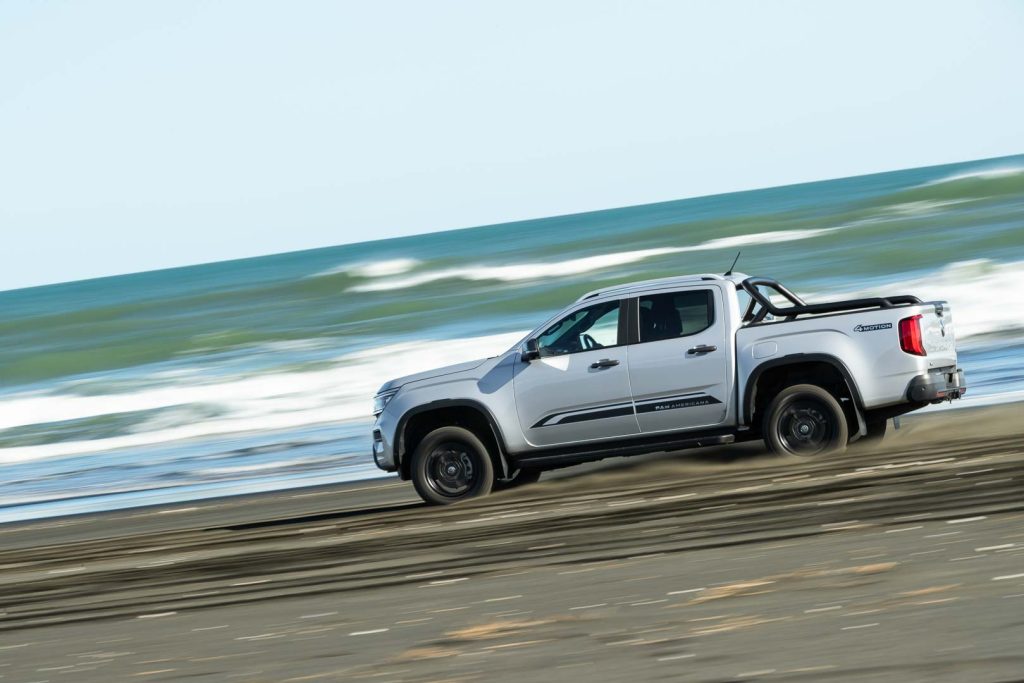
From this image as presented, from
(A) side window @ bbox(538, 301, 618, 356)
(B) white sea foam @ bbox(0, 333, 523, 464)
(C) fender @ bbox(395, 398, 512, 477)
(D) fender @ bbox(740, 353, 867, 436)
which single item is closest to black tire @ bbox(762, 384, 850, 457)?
(D) fender @ bbox(740, 353, 867, 436)

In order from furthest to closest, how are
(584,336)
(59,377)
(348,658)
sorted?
(59,377)
(584,336)
(348,658)

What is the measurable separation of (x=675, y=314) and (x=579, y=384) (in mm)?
983

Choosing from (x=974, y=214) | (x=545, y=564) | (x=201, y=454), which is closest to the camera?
(x=545, y=564)

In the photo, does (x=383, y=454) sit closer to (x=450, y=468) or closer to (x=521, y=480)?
(x=450, y=468)

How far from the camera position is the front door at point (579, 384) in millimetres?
11023

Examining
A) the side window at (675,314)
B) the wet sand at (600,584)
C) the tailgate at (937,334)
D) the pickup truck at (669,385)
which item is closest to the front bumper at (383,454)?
the pickup truck at (669,385)

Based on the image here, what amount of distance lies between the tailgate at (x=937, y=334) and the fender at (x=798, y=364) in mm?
622

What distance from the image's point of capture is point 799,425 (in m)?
10.9

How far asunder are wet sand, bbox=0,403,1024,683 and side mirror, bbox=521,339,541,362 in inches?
45.7

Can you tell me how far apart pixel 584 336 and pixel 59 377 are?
33.0 meters

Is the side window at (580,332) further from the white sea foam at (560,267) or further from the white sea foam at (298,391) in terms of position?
the white sea foam at (560,267)

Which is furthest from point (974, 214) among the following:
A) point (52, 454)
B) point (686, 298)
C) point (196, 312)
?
point (686, 298)

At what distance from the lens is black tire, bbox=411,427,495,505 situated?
37.2 ft

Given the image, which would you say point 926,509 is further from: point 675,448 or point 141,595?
point 141,595
